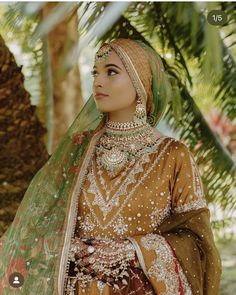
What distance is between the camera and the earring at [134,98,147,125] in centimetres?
128

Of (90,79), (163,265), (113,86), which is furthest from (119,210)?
(90,79)

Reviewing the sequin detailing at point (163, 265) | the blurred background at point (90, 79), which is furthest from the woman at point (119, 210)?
the blurred background at point (90, 79)

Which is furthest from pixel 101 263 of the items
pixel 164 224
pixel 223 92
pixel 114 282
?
pixel 223 92

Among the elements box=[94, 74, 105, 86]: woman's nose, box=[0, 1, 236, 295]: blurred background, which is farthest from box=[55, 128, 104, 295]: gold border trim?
box=[0, 1, 236, 295]: blurred background

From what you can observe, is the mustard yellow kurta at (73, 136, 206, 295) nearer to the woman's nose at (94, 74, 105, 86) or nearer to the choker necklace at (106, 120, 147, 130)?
the choker necklace at (106, 120, 147, 130)

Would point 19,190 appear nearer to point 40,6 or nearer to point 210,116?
point 40,6

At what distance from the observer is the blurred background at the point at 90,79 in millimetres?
1597

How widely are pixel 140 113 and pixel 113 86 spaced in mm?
77

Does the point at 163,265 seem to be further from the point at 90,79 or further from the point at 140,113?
the point at 90,79

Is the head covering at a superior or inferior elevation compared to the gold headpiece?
inferior

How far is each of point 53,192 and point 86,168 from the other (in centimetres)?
8

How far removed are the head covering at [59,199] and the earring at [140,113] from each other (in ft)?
0.06

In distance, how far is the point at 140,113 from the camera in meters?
1.28

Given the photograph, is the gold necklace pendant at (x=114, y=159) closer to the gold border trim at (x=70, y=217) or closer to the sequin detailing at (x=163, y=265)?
the gold border trim at (x=70, y=217)
